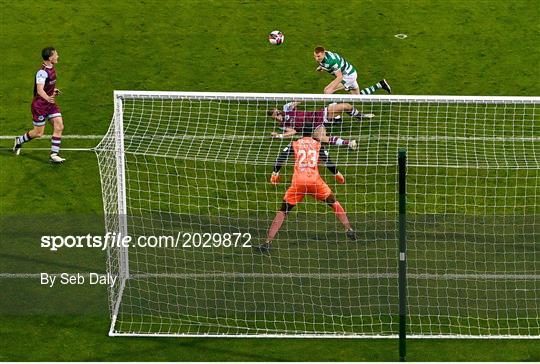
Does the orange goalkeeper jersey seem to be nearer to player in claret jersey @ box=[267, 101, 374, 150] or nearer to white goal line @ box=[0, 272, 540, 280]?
player in claret jersey @ box=[267, 101, 374, 150]

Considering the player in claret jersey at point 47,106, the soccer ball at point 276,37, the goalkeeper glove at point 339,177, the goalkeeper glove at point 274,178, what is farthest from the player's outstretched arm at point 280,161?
the soccer ball at point 276,37

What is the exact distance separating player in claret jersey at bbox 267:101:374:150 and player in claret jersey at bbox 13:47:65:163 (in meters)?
3.53

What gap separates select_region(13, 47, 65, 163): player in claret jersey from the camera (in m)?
23.9

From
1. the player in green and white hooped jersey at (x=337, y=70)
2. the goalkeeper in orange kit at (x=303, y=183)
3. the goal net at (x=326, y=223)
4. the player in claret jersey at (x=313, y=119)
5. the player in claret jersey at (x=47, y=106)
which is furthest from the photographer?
the player in green and white hooped jersey at (x=337, y=70)

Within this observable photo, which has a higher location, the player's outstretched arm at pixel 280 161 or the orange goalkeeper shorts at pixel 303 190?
the orange goalkeeper shorts at pixel 303 190

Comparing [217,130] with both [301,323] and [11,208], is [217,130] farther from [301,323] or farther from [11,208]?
[301,323]

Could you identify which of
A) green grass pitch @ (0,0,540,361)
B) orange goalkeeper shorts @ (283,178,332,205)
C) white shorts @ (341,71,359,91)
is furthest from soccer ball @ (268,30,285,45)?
orange goalkeeper shorts @ (283,178,332,205)

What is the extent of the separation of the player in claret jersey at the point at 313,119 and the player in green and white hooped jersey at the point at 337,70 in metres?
0.40

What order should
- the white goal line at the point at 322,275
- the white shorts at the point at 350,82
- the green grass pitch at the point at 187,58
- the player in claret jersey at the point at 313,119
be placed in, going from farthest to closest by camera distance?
the white shorts at the point at 350,82, the green grass pitch at the point at 187,58, the player in claret jersey at the point at 313,119, the white goal line at the point at 322,275

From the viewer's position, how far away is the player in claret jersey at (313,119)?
23016 millimetres

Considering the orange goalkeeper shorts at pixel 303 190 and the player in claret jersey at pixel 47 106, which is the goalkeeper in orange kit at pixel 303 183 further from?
the player in claret jersey at pixel 47 106

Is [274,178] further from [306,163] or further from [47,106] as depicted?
[47,106]

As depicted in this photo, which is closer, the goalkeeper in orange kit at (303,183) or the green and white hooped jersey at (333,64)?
the goalkeeper in orange kit at (303,183)

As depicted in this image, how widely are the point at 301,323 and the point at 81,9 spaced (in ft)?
38.1
